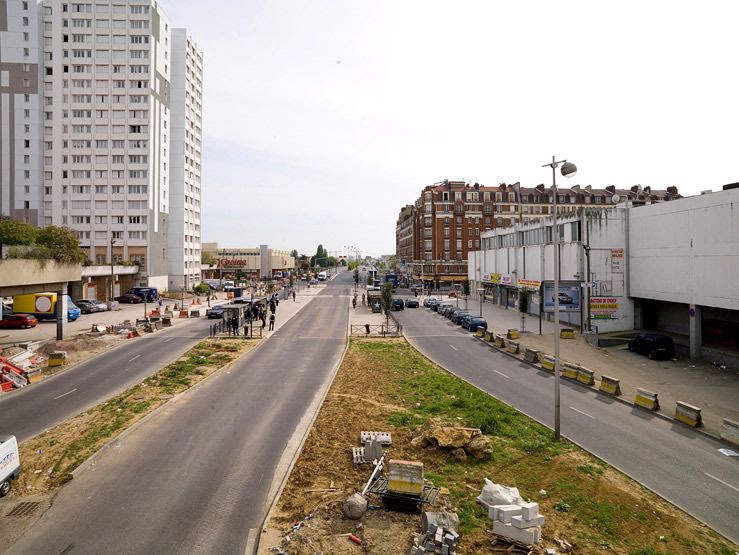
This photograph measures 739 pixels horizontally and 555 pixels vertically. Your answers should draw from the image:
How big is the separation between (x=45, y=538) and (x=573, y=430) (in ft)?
53.4

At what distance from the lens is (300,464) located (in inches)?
546

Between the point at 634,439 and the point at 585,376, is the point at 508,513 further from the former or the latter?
A: the point at 585,376

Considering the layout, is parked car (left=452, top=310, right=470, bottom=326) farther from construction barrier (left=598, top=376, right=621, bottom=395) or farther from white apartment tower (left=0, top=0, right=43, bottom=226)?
white apartment tower (left=0, top=0, right=43, bottom=226)

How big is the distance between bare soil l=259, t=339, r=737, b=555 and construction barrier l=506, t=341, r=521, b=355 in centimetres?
1463

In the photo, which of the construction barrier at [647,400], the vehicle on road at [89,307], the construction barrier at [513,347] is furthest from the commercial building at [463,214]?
the construction barrier at [647,400]

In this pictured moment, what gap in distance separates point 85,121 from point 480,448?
85.0 m

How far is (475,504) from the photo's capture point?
37.3ft

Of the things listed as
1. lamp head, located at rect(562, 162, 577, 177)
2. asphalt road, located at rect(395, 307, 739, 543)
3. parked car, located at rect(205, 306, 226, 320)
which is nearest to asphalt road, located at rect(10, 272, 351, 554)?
asphalt road, located at rect(395, 307, 739, 543)

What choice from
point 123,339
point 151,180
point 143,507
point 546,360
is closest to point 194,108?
point 151,180

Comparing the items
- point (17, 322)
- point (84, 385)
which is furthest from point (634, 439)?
point (17, 322)

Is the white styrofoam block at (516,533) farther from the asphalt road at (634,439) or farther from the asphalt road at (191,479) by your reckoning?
the asphalt road at (191,479)

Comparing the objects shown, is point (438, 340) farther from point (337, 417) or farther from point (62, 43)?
point (62, 43)

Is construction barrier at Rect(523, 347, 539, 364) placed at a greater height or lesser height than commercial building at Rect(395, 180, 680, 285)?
lesser

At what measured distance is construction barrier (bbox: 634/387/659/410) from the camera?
19406mm
